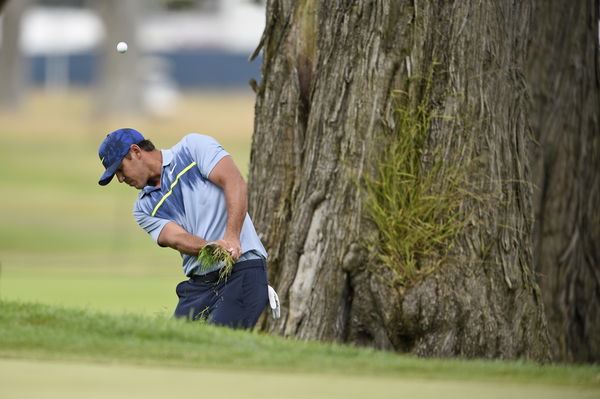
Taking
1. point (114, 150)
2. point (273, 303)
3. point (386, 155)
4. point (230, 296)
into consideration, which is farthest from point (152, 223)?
point (386, 155)

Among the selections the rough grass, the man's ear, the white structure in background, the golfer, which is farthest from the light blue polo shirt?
the white structure in background

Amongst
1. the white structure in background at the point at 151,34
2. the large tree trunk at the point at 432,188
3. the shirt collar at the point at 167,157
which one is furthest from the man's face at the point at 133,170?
the white structure in background at the point at 151,34

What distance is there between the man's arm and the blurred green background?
139 cm

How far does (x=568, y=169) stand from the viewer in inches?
441

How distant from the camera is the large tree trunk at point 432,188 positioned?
26.9 feet

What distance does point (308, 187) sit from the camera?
28.1 feet

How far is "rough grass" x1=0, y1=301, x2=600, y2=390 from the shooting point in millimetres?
6430

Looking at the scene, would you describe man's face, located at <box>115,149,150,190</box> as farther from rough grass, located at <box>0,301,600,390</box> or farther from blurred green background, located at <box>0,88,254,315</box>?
blurred green background, located at <box>0,88,254,315</box>

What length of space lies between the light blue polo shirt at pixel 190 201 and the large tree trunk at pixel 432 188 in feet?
3.09

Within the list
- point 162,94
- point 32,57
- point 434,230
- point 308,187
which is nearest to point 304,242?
point 308,187

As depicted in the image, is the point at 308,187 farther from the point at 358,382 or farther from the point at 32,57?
the point at 32,57

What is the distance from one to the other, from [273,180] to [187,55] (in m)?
64.1

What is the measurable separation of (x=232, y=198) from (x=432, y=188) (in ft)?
5.00

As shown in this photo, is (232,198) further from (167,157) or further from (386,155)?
(386,155)
